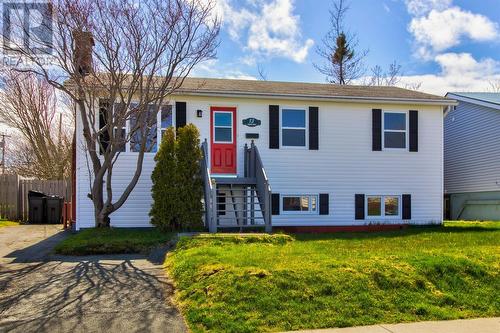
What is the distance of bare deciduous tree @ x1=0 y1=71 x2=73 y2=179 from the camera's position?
2601 cm

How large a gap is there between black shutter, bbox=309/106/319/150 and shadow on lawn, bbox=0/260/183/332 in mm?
8140

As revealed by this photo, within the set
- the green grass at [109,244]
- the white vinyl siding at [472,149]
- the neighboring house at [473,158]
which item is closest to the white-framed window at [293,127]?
the green grass at [109,244]

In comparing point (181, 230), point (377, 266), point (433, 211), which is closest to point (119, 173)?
point (181, 230)

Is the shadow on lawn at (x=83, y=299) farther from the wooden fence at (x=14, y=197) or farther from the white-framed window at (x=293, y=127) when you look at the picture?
the wooden fence at (x=14, y=197)

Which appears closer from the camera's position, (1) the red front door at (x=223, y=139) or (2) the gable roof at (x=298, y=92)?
(2) the gable roof at (x=298, y=92)

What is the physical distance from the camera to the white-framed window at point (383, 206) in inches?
611

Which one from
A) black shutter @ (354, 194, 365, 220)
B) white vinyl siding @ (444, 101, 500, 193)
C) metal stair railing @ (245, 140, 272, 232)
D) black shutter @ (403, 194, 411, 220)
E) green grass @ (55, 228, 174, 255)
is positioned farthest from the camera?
white vinyl siding @ (444, 101, 500, 193)

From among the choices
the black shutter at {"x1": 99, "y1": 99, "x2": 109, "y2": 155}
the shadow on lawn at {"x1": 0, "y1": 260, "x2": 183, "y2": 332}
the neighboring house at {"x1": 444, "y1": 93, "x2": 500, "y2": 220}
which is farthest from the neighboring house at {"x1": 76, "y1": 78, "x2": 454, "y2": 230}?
the neighboring house at {"x1": 444, "y1": 93, "x2": 500, "y2": 220}

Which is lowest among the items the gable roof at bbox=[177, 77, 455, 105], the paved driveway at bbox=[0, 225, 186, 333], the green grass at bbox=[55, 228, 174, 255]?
the paved driveway at bbox=[0, 225, 186, 333]

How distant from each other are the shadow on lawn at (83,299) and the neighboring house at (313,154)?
5756mm

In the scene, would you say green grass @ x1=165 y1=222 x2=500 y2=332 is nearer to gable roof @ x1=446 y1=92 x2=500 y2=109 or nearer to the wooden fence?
the wooden fence

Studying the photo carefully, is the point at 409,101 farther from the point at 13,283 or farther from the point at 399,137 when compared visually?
the point at 13,283

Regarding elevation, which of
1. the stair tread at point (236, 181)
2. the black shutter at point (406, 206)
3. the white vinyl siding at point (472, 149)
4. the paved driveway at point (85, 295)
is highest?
the white vinyl siding at point (472, 149)

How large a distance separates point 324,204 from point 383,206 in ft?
6.93
